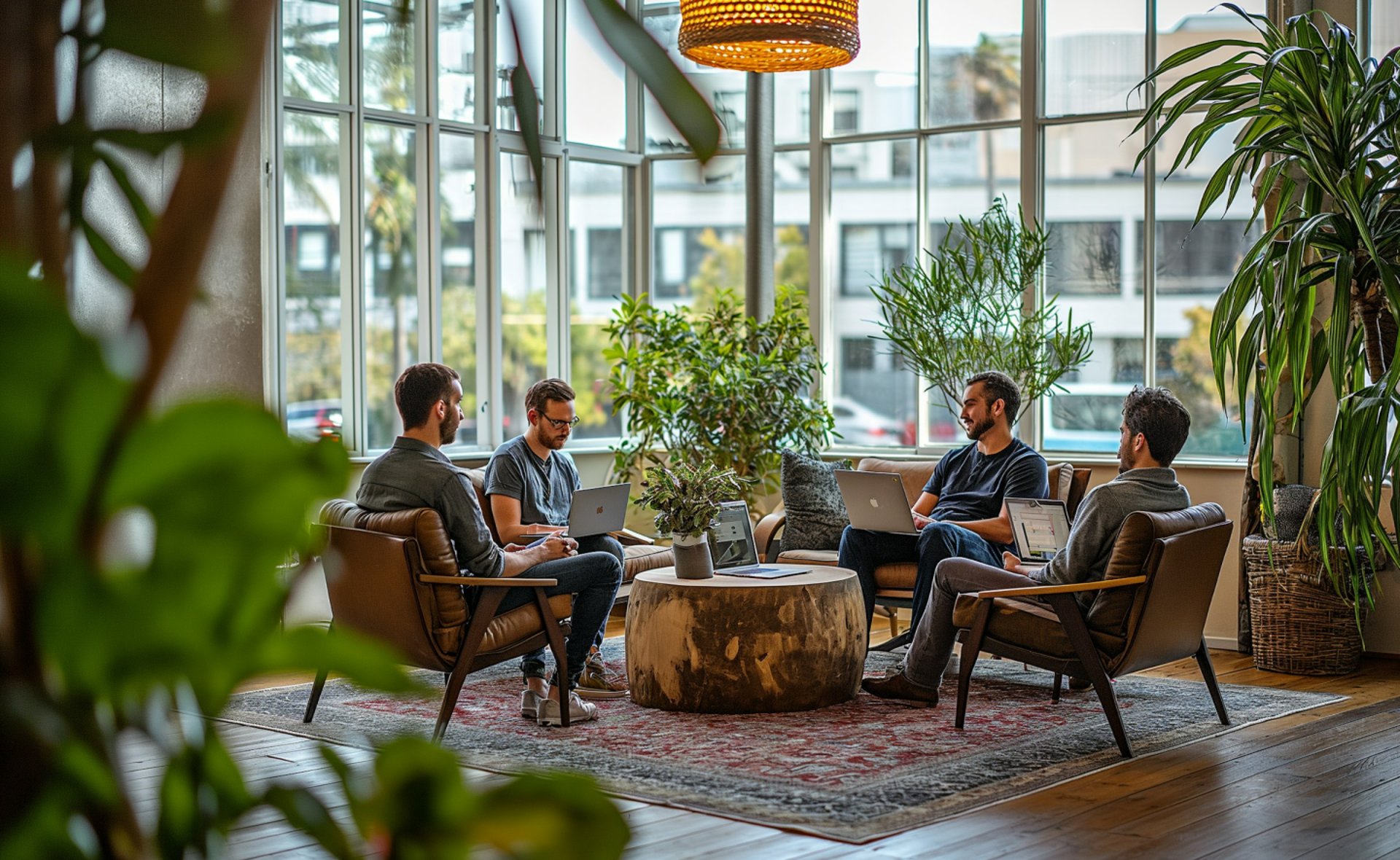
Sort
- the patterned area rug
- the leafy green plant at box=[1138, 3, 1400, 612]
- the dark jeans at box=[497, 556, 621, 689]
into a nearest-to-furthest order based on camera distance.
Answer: the patterned area rug, the leafy green plant at box=[1138, 3, 1400, 612], the dark jeans at box=[497, 556, 621, 689]

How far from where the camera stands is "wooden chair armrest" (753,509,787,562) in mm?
6637

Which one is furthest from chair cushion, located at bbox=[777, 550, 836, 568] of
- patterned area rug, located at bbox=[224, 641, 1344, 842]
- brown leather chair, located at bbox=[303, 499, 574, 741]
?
brown leather chair, located at bbox=[303, 499, 574, 741]

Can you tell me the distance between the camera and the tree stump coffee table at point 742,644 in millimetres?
4797

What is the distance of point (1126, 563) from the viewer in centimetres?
438

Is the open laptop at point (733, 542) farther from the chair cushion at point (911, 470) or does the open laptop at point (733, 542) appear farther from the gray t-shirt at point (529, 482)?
the chair cushion at point (911, 470)

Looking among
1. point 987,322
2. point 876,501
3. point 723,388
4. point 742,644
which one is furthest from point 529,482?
point 987,322

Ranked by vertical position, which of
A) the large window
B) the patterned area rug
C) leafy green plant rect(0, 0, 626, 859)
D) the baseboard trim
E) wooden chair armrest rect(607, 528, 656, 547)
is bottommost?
the baseboard trim

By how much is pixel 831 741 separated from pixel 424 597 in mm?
1378

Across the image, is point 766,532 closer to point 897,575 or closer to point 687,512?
point 897,575

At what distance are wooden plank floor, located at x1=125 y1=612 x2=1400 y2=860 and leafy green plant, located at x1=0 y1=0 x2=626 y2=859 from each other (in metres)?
2.53

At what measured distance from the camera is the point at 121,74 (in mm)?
541

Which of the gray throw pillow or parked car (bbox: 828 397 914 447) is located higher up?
parked car (bbox: 828 397 914 447)

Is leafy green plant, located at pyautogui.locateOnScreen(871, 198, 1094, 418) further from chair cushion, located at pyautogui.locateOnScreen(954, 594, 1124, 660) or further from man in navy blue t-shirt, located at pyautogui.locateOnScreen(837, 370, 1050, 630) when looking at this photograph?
chair cushion, located at pyautogui.locateOnScreen(954, 594, 1124, 660)

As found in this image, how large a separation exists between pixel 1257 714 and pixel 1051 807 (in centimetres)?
160
